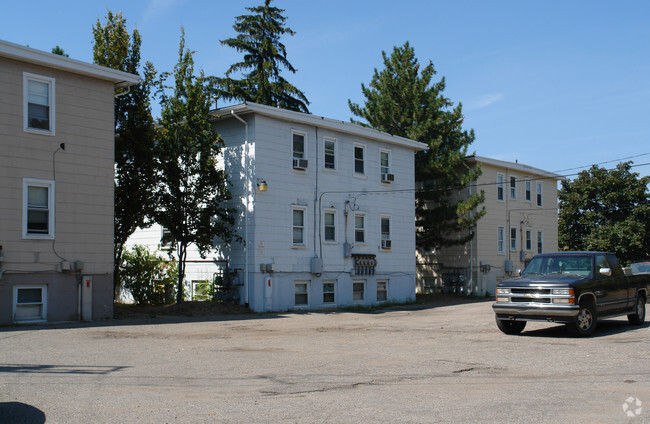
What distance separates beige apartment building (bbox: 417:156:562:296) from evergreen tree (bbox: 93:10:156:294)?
1817cm

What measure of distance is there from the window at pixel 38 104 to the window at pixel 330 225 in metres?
11.8

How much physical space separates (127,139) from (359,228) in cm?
1084

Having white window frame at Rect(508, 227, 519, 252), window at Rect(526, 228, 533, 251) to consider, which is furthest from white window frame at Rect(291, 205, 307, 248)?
window at Rect(526, 228, 533, 251)

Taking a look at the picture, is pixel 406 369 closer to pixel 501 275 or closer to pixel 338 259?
pixel 338 259

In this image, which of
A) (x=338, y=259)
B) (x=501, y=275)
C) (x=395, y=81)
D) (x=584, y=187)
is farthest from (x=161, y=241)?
(x=584, y=187)

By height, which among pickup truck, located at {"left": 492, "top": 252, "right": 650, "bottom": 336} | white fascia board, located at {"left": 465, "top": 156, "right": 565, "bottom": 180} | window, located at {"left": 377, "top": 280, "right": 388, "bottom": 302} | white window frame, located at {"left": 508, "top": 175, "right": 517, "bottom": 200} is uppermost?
white fascia board, located at {"left": 465, "top": 156, "right": 565, "bottom": 180}

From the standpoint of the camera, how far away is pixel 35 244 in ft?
59.5

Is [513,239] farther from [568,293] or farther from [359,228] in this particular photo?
[568,293]

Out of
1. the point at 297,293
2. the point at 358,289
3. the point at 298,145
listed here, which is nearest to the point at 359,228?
the point at 358,289

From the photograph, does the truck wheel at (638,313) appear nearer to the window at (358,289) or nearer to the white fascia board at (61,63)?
the window at (358,289)

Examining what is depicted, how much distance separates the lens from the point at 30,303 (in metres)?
18.1

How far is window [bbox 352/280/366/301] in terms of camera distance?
1103 inches

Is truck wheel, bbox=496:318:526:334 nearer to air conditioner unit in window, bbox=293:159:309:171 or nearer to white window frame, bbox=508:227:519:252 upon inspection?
air conditioner unit in window, bbox=293:159:309:171

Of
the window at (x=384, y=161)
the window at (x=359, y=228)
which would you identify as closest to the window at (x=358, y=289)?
the window at (x=359, y=228)
